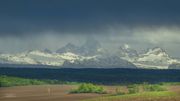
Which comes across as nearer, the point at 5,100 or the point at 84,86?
the point at 5,100

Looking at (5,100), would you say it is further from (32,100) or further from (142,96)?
(142,96)

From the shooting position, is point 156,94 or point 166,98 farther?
point 156,94

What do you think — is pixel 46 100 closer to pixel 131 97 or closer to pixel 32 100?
pixel 32 100

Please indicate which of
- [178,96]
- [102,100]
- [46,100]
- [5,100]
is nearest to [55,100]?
[46,100]

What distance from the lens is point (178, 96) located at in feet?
351

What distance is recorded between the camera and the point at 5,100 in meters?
141

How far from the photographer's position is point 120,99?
109 m

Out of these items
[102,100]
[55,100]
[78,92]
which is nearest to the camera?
[102,100]

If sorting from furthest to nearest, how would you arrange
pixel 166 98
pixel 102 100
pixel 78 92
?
pixel 78 92 < pixel 102 100 < pixel 166 98

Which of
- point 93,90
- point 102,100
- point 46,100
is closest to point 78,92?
point 93,90

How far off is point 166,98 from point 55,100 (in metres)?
39.9

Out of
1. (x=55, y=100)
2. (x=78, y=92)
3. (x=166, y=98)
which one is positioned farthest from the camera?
(x=78, y=92)

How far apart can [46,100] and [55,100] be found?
8.54 ft

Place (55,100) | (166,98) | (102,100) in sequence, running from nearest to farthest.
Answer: (166,98) → (102,100) → (55,100)
